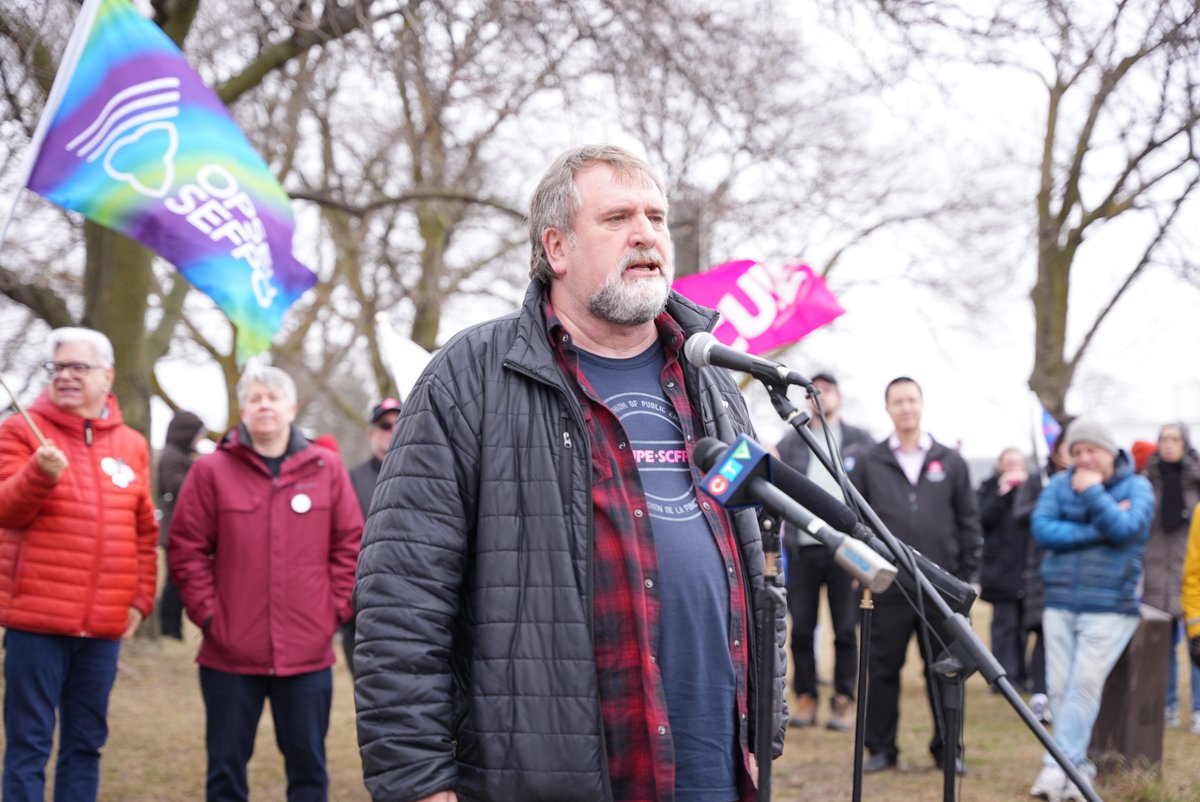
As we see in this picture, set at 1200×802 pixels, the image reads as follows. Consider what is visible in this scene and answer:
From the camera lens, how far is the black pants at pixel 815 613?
8.90 m

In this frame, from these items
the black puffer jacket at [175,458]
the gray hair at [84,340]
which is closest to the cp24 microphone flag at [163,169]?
the gray hair at [84,340]

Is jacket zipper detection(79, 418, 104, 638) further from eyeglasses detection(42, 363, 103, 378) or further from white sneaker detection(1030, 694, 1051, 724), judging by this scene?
white sneaker detection(1030, 694, 1051, 724)

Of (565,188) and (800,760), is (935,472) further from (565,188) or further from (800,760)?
(565,188)

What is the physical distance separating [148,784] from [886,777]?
4.28 meters

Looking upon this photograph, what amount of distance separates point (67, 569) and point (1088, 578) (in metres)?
5.12

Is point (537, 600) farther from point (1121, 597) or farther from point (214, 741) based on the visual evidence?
point (1121, 597)

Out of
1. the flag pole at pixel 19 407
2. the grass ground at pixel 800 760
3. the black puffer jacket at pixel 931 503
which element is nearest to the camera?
the flag pole at pixel 19 407

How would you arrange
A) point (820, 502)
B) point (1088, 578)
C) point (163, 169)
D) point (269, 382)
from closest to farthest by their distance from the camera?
point (820, 502), point (163, 169), point (269, 382), point (1088, 578)

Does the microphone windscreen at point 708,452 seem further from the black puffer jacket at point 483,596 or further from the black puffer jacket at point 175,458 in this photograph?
the black puffer jacket at point 175,458

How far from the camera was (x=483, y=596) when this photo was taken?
2.78 metres

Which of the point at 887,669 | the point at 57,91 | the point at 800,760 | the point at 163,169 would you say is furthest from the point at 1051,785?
the point at 57,91

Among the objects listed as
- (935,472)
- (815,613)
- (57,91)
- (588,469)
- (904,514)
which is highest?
(57,91)

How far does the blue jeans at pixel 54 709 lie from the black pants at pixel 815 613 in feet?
16.6

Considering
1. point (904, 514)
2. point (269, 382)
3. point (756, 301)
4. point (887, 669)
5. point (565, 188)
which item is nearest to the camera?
point (565, 188)
